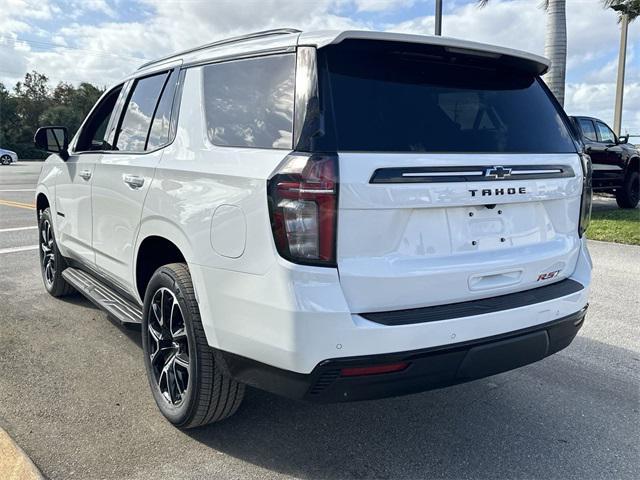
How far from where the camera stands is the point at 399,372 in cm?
234

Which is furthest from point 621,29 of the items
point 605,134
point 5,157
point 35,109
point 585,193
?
point 35,109

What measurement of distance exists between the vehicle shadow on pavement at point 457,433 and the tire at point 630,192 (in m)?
10.1

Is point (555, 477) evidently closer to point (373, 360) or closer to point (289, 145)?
point (373, 360)

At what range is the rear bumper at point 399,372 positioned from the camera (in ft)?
7.49

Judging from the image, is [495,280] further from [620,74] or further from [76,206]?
[620,74]

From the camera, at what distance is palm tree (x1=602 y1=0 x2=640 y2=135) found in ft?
51.2

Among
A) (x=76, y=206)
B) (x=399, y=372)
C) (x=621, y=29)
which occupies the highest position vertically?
(x=621, y=29)

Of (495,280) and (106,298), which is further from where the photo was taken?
(106,298)

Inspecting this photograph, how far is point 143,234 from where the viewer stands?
3246 millimetres

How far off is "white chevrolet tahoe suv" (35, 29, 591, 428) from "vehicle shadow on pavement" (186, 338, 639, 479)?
38 cm

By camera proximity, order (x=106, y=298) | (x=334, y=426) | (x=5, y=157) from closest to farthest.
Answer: (x=334, y=426), (x=106, y=298), (x=5, y=157)

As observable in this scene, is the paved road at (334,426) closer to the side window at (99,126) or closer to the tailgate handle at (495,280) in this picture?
the tailgate handle at (495,280)

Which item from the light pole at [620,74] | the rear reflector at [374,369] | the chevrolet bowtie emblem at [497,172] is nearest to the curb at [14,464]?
the rear reflector at [374,369]

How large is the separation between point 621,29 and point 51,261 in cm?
2126
